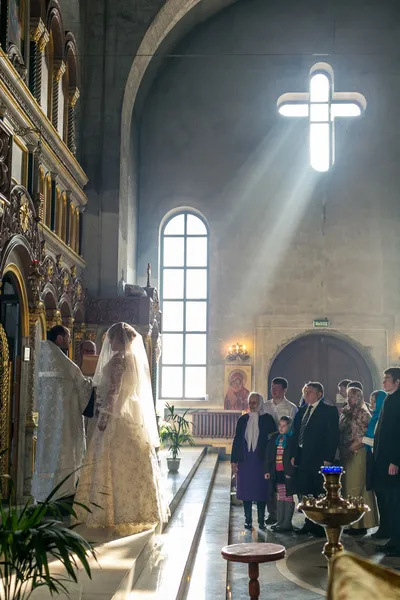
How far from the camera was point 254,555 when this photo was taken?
4.88 metres

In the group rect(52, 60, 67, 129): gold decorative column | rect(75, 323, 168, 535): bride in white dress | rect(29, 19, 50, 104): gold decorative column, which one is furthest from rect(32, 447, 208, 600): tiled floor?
rect(52, 60, 67, 129): gold decorative column

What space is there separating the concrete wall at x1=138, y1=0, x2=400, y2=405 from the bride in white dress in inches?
439

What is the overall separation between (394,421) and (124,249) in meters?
7.77

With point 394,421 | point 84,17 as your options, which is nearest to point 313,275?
point 84,17

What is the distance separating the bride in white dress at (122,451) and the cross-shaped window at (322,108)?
1267 cm

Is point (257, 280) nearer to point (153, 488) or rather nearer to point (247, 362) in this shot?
point (247, 362)

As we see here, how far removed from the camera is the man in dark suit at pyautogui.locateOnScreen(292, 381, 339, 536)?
27.4 ft

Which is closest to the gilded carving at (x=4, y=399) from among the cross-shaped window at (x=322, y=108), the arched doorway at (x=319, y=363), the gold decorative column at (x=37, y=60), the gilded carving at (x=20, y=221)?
the gilded carving at (x=20, y=221)

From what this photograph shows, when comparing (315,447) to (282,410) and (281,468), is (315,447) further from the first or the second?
(282,410)

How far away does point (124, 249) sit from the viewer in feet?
46.7

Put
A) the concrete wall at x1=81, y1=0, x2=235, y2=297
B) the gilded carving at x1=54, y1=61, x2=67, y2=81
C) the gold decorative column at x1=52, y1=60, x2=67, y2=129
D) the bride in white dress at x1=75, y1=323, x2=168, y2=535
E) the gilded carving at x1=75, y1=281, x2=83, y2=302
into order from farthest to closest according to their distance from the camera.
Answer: the concrete wall at x1=81, y1=0, x2=235, y2=297
the gilded carving at x1=75, y1=281, x2=83, y2=302
the gilded carving at x1=54, y1=61, x2=67, y2=81
the gold decorative column at x1=52, y1=60, x2=67, y2=129
the bride in white dress at x1=75, y1=323, x2=168, y2=535

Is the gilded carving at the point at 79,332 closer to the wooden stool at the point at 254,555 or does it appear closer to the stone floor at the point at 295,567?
the stone floor at the point at 295,567

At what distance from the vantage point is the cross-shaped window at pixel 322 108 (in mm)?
18469

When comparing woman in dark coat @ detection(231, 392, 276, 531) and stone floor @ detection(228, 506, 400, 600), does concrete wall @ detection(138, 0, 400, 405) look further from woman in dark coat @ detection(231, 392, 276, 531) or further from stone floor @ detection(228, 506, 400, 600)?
stone floor @ detection(228, 506, 400, 600)
